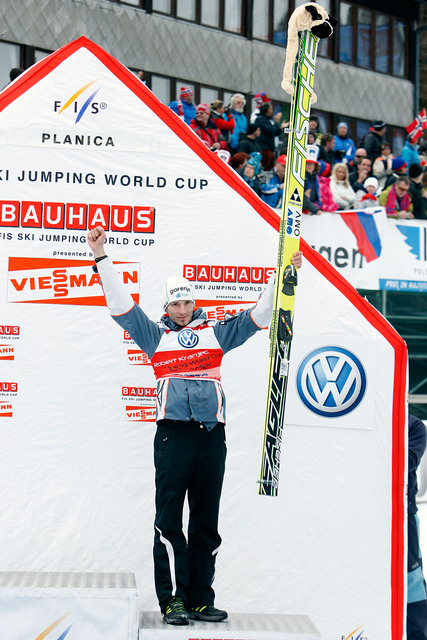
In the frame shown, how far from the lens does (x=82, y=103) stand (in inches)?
203

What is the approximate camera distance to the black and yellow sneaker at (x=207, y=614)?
4.16 meters

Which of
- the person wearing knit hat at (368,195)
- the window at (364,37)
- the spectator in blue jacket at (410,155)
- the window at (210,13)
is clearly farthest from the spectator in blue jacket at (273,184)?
the window at (364,37)

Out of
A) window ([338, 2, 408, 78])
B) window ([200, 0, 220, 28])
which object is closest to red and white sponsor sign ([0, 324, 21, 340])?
window ([200, 0, 220, 28])

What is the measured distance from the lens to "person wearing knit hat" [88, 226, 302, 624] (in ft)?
13.8

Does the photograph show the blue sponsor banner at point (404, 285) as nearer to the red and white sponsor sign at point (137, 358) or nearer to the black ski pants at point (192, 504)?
the red and white sponsor sign at point (137, 358)

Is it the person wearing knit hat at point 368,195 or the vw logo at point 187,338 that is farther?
the person wearing knit hat at point 368,195

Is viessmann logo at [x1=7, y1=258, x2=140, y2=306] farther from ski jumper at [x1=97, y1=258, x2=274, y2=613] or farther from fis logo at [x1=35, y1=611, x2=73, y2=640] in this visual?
fis logo at [x1=35, y1=611, x2=73, y2=640]

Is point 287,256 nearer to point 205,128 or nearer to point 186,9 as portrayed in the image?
point 205,128

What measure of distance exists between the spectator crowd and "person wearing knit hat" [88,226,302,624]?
4545 mm

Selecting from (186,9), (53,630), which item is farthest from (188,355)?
(186,9)

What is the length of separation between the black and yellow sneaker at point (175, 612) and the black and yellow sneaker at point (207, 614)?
0.29 feet

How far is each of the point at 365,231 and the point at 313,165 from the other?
936mm

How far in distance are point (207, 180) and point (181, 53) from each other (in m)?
11.4

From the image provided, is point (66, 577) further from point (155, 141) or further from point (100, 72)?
point (100, 72)
